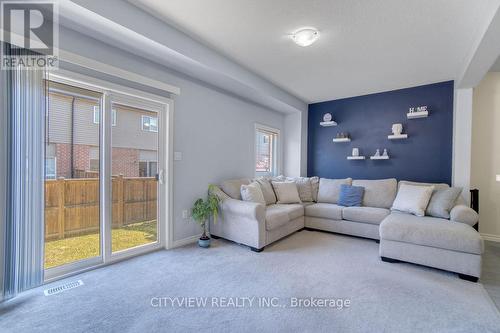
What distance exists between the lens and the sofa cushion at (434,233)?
7.63ft

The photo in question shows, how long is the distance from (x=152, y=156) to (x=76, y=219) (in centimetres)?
106

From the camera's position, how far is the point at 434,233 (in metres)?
2.50

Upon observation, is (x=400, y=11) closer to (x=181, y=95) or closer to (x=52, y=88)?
(x=181, y=95)

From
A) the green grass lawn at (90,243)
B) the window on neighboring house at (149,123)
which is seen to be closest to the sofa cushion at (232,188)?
the green grass lawn at (90,243)

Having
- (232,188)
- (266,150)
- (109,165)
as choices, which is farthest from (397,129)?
(109,165)

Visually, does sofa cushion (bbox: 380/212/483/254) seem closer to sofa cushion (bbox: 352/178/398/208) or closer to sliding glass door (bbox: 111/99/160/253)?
sofa cushion (bbox: 352/178/398/208)

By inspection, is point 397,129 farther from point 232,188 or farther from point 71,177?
point 71,177

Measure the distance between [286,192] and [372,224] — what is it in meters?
1.45

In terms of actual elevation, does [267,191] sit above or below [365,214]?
above

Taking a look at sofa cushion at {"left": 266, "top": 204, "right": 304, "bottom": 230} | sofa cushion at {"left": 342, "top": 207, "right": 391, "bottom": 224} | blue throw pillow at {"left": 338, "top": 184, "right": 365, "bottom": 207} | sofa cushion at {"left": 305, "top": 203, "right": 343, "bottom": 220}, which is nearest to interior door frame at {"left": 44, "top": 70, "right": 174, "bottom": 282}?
sofa cushion at {"left": 266, "top": 204, "right": 304, "bottom": 230}

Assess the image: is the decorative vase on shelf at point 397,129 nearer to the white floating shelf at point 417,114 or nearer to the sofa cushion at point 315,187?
the white floating shelf at point 417,114

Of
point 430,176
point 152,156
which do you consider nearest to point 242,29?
point 152,156

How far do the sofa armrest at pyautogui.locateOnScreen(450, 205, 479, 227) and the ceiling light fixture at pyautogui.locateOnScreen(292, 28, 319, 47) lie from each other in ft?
8.73

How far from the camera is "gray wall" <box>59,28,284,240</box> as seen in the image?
8.91 feet
